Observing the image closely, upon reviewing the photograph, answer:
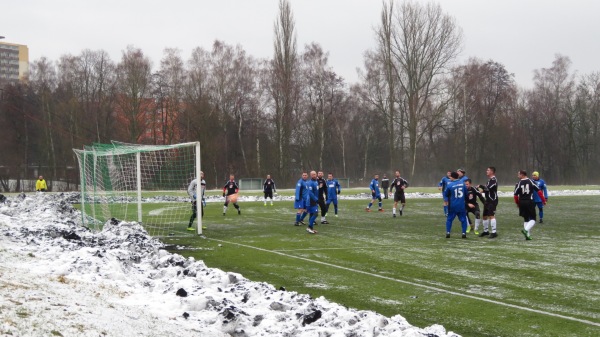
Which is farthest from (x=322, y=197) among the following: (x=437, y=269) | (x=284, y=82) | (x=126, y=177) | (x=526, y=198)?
(x=284, y=82)

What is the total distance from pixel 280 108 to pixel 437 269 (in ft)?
164

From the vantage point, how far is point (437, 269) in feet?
35.2

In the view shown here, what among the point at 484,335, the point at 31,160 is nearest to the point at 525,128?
the point at 31,160

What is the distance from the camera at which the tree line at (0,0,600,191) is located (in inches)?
2275

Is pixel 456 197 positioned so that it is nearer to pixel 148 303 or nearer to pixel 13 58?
pixel 148 303

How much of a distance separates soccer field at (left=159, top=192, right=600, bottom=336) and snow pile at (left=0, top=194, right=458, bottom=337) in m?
1.19

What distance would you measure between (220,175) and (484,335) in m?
52.3

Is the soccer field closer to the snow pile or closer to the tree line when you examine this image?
the snow pile

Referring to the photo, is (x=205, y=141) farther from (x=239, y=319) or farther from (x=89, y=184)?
(x=239, y=319)

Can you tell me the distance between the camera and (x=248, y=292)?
24.2 feet

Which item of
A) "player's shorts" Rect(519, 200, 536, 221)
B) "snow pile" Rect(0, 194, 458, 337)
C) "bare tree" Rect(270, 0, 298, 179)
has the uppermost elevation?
"bare tree" Rect(270, 0, 298, 179)

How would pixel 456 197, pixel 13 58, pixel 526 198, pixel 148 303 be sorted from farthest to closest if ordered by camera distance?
pixel 13 58
pixel 526 198
pixel 456 197
pixel 148 303

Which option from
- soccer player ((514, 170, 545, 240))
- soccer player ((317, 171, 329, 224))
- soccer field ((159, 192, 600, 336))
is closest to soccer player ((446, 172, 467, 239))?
soccer field ((159, 192, 600, 336))

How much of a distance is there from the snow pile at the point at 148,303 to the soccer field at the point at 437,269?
3.89 ft
